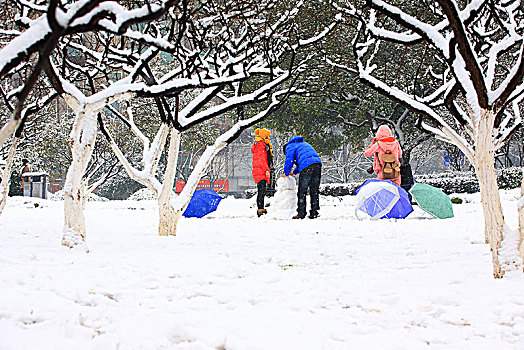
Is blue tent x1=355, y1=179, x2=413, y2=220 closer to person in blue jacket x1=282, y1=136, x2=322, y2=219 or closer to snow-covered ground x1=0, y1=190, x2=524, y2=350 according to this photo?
person in blue jacket x1=282, y1=136, x2=322, y2=219

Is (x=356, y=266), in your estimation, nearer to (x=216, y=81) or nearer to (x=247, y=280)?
(x=247, y=280)

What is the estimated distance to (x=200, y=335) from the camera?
2.72 metres

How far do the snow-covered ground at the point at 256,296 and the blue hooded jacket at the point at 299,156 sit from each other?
4316mm

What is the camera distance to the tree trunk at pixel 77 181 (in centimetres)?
530

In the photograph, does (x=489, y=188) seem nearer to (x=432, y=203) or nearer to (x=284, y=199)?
(x=432, y=203)

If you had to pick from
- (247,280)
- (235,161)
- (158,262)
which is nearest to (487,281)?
(247,280)

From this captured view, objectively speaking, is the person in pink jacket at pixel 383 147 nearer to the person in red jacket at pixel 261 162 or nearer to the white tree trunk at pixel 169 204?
the person in red jacket at pixel 261 162

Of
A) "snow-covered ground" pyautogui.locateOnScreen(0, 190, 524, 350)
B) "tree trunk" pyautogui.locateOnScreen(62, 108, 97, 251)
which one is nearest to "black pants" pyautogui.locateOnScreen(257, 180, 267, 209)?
"snow-covered ground" pyautogui.locateOnScreen(0, 190, 524, 350)

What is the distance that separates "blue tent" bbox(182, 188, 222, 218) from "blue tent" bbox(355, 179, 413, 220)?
3.99 meters

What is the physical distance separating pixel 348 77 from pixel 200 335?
15.6m

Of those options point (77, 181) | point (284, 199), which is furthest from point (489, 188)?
point (284, 199)

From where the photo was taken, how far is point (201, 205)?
11695mm

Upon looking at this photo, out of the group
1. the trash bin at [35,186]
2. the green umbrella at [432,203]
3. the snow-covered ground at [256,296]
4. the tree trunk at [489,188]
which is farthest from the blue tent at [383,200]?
the trash bin at [35,186]

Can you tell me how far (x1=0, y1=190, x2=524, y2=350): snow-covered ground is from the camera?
2.67m
